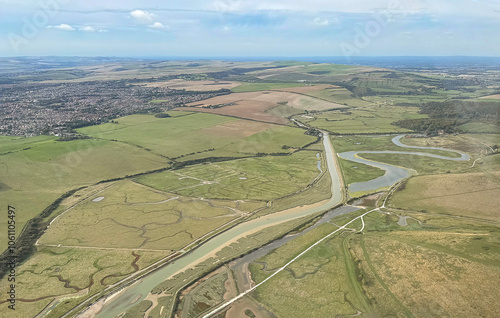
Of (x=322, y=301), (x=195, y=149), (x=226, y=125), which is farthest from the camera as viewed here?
(x=226, y=125)

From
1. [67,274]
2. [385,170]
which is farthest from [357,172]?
[67,274]

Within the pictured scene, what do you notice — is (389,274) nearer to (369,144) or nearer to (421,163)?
(421,163)

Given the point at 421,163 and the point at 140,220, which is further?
the point at 421,163

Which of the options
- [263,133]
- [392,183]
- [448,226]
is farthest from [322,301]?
[263,133]

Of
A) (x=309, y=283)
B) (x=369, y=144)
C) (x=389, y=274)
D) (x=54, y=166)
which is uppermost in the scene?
(x=369, y=144)

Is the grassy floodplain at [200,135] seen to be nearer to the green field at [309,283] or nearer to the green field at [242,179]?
the green field at [242,179]

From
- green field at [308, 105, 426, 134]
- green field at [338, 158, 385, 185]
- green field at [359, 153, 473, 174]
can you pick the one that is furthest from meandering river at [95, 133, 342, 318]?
green field at [308, 105, 426, 134]

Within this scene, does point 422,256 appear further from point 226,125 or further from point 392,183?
point 226,125

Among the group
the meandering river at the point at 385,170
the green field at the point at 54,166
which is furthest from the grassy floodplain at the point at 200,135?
the meandering river at the point at 385,170
